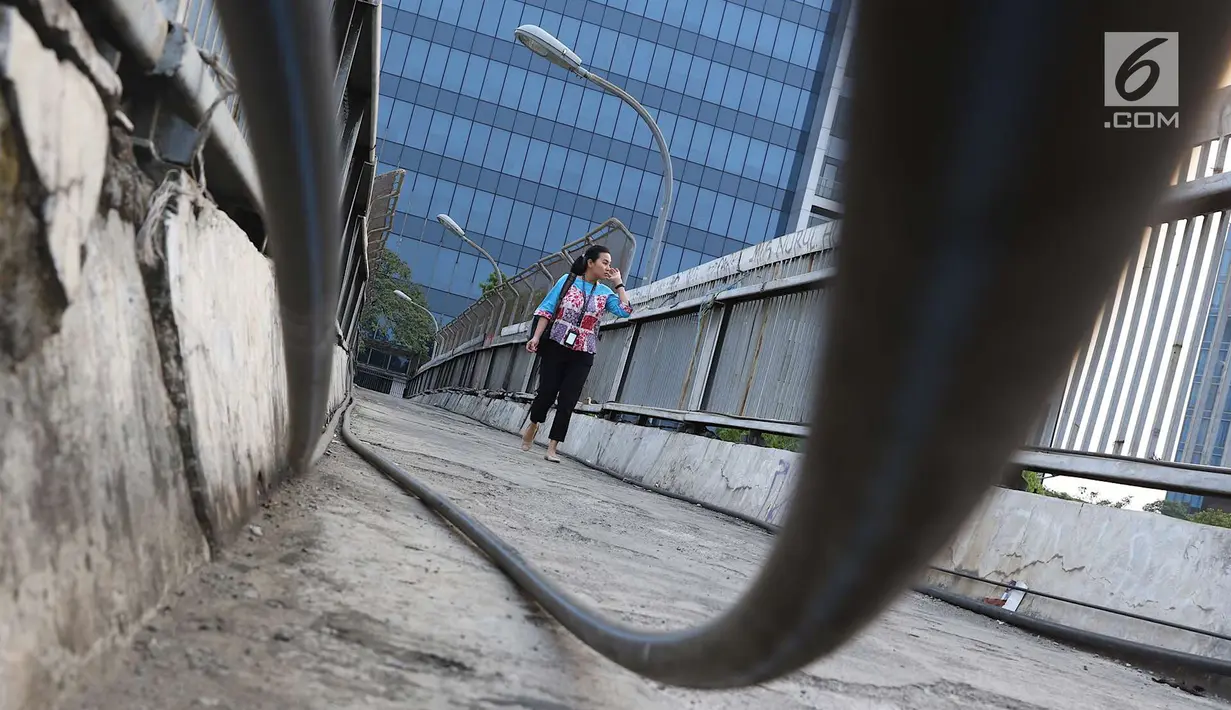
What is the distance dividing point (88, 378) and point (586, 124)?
57.9 meters

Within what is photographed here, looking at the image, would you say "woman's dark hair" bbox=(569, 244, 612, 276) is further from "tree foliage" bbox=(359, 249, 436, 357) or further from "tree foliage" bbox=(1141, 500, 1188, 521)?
"tree foliage" bbox=(359, 249, 436, 357)

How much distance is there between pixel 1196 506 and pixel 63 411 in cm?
434

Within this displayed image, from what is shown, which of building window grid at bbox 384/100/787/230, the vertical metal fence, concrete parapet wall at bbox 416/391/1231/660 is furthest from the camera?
building window grid at bbox 384/100/787/230

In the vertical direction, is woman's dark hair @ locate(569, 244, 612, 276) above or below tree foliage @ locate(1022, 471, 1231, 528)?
above

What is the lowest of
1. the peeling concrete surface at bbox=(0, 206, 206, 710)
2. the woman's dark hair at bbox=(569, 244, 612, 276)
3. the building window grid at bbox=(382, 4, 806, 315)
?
the peeling concrete surface at bbox=(0, 206, 206, 710)

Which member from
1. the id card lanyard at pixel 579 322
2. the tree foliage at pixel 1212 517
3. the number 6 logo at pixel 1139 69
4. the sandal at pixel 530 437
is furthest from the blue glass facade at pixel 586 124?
the number 6 logo at pixel 1139 69

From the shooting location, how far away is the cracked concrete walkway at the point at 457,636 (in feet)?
4.00

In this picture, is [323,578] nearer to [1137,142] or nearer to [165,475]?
[165,475]

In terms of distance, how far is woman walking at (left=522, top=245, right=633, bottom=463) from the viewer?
325 inches

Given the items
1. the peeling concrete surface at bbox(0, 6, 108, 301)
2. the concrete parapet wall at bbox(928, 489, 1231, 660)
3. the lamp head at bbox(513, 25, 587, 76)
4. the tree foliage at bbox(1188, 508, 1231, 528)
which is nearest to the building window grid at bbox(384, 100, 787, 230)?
the lamp head at bbox(513, 25, 587, 76)

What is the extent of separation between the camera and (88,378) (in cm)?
109

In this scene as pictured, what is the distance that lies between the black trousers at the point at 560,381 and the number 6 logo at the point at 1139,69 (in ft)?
25.6

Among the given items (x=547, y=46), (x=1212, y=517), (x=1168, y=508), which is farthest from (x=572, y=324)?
(x=547, y=46)

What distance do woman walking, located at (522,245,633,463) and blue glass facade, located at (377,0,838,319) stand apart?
47226 mm
